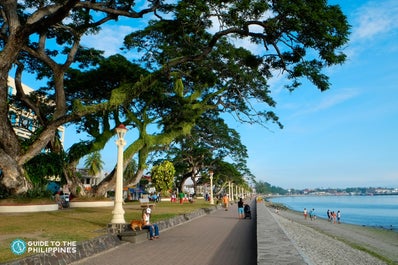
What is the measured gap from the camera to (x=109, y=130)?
79.3 feet

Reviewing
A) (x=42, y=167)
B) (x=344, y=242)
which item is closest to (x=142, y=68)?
(x=42, y=167)

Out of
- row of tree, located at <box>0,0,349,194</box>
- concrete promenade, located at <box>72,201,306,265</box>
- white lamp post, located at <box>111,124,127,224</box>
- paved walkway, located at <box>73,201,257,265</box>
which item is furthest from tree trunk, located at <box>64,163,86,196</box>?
concrete promenade, located at <box>72,201,306,265</box>

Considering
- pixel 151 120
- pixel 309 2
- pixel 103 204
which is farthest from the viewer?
pixel 151 120

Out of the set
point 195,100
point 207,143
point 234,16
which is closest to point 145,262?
point 234,16

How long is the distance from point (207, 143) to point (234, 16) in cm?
3331

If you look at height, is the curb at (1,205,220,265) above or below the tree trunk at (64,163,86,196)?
below

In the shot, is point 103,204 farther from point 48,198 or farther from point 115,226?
point 115,226
